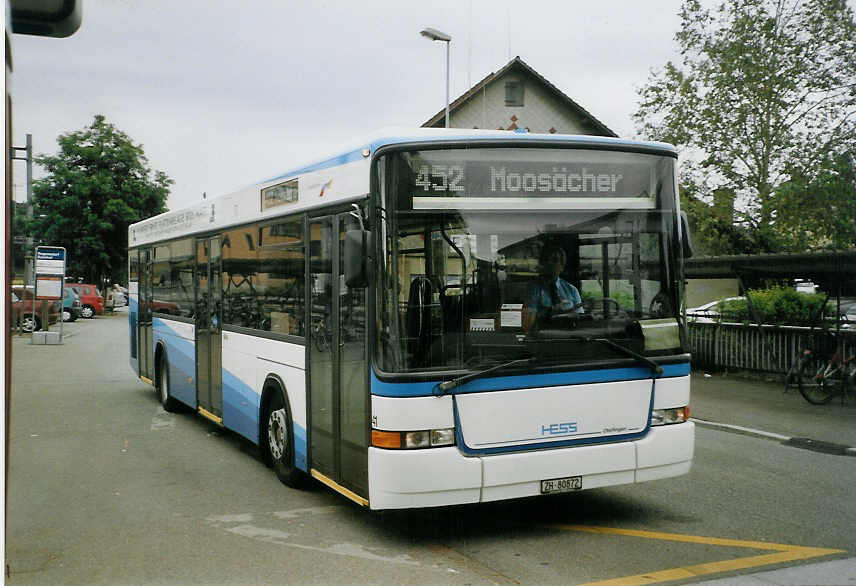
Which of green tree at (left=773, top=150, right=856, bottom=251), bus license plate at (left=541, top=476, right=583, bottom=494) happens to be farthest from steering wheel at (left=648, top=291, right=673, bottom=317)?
green tree at (left=773, top=150, right=856, bottom=251)

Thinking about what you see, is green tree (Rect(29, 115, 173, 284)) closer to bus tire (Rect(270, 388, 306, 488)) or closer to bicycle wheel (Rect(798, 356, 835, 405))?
bicycle wheel (Rect(798, 356, 835, 405))

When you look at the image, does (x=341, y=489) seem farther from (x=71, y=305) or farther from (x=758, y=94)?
(x=71, y=305)

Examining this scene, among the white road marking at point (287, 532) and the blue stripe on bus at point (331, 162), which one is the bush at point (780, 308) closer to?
the blue stripe on bus at point (331, 162)

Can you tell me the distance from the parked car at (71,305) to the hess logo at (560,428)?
130ft

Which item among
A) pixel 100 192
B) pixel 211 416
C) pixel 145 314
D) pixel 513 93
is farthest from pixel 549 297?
pixel 513 93

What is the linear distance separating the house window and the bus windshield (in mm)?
38383

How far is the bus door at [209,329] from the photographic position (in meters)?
10.3

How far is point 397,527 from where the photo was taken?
6.72 meters

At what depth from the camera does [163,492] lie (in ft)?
26.3

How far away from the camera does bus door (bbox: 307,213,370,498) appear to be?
6.31m

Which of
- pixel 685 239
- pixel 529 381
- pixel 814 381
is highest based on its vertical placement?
pixel 685 239

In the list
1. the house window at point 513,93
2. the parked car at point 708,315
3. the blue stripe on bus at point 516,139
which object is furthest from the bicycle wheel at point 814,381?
the house window at point 513,93

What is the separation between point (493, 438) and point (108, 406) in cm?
979

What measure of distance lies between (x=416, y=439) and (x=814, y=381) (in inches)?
409
